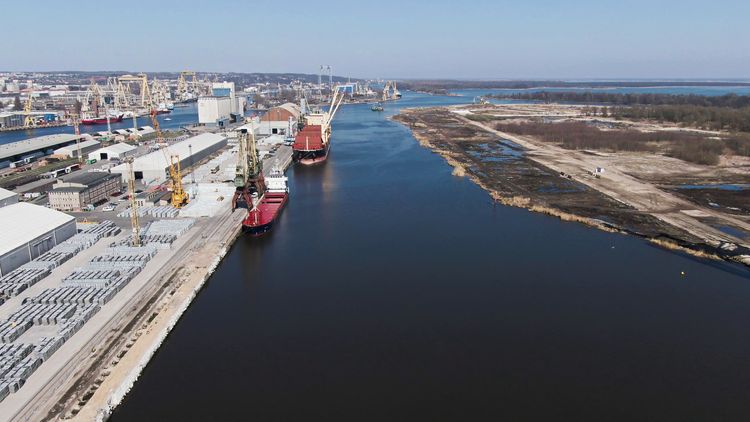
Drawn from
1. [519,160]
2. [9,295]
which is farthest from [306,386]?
[519,160]

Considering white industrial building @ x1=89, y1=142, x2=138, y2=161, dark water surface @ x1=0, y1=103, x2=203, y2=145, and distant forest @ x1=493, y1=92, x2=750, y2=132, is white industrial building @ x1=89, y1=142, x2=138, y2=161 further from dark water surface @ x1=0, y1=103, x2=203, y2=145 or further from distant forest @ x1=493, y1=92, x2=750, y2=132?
distant forest @ x1=493, y1=92, x2=750, y2=132

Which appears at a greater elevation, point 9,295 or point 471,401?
point 9,295

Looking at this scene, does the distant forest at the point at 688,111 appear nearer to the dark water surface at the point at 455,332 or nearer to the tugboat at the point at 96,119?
the dark water surface at the point at 455,332

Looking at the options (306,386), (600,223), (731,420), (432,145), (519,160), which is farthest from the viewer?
(432,145)

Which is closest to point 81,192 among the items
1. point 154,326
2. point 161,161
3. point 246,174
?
point 161,161

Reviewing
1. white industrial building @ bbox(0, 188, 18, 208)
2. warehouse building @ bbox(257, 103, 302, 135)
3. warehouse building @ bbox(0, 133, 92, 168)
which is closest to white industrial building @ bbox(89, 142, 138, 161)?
warehouse building @ bbox(0, 133, 92, 168)

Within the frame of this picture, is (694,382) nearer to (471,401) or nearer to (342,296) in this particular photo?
(471,401)

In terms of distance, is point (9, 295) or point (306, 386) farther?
point (9, 295)
